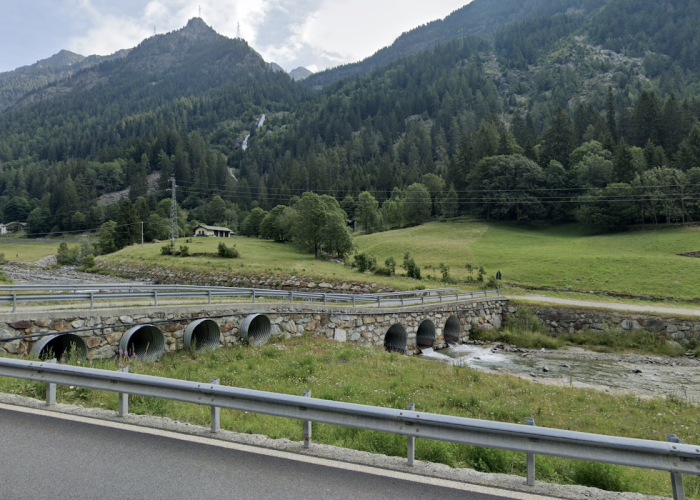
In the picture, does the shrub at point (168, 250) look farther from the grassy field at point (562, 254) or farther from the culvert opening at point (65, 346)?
the culvert opening at point (65, 346)

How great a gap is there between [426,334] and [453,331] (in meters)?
3.45

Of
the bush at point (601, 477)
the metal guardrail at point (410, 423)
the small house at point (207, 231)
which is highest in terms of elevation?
the small house at point (207, 231)

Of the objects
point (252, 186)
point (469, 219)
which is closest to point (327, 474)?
point (469, 219)

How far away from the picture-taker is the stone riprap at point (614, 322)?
94.0ft

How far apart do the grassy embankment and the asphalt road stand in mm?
39423

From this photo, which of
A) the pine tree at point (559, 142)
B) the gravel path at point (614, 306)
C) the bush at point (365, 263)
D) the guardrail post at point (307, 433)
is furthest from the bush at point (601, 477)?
the pine tree at point (559, 142)

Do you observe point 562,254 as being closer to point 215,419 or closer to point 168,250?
point 215,419

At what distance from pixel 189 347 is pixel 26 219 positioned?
7542 inches

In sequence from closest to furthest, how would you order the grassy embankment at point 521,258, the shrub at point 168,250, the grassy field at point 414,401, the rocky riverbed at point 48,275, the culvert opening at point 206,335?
the grassy field at point 414,401
the culvert opening at point 206,335
the grassy embankment at point 521,258
the rocky riverbed at point 48,275
the shrub at point 168,250

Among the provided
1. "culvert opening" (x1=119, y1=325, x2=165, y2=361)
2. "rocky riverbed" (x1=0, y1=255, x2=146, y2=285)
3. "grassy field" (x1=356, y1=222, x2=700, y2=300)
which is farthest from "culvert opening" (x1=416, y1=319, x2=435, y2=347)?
"rocky riverbed" (x1=0, y1=255, x2=146, y2=285)

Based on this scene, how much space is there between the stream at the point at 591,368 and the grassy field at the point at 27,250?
100 meters

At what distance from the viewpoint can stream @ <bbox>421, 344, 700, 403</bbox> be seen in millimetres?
18922

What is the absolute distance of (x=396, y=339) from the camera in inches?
1085

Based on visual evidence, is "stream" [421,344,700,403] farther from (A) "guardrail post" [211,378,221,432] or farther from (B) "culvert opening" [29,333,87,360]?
(B) "culvert opening" [29,333,87,360]
